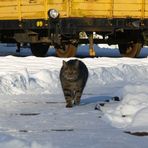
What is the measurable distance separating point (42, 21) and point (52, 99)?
8.10 m

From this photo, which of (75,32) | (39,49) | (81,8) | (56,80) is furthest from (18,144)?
(39,49)

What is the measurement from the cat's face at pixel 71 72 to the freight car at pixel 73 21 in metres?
8.06

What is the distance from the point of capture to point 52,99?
360 inches

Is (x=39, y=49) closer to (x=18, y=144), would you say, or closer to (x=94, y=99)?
(x=94, y=99)

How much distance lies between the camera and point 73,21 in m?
16.7

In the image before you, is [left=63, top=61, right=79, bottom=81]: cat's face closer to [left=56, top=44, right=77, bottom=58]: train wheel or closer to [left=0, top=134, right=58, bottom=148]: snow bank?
[left=0, top=134, right=58, bottom=148]: snow bank

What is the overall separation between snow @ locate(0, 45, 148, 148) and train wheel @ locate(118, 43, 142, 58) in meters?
6.34

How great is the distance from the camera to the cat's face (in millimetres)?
8422

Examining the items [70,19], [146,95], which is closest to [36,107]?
[146,95]

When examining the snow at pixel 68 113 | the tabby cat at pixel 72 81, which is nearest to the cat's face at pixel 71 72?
the tabby cat at pixel 72 81

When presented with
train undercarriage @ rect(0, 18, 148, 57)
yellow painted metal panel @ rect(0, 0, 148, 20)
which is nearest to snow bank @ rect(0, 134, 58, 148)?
train undercarriage @ rect(0, 18, 148, 57)

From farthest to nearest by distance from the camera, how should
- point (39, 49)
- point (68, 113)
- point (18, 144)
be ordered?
point (39, 49) → point (68, 113) → point (18, 144)

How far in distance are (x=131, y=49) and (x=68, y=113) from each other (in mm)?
11845

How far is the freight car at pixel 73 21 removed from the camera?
1677 cm
